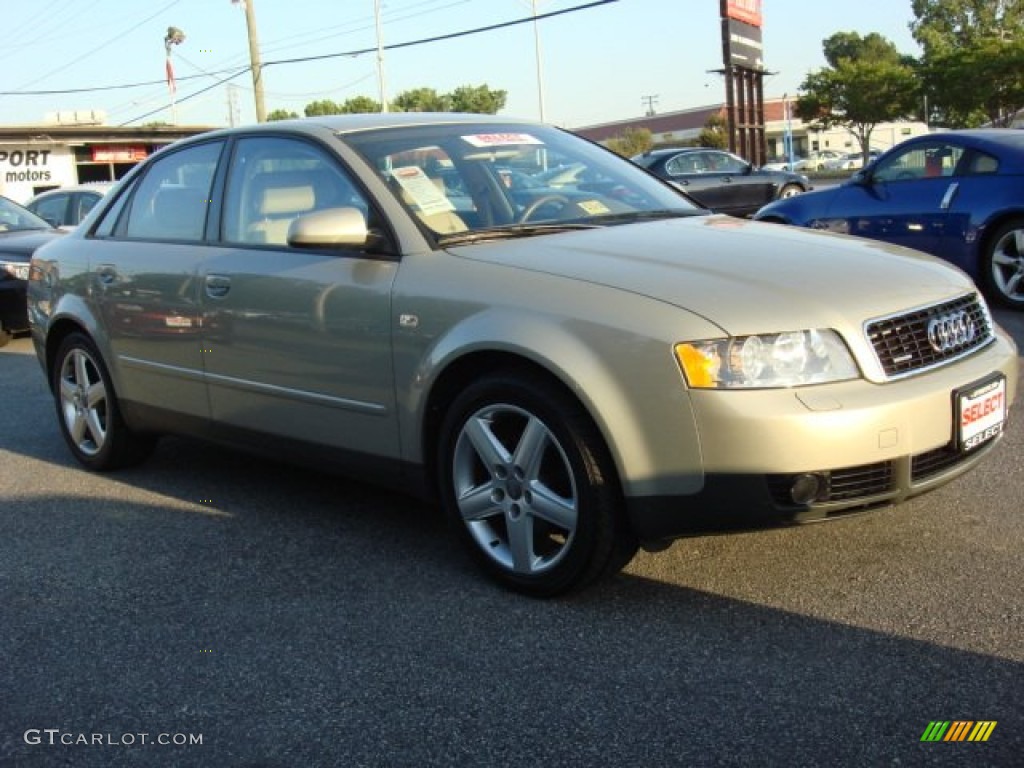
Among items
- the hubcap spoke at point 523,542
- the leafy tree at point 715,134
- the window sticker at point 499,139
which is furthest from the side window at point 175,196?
the leafy tree at point 715,134

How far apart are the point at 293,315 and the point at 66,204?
11726mm

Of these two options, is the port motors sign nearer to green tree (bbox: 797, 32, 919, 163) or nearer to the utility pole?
the utility pole

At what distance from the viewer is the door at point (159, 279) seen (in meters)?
4.71

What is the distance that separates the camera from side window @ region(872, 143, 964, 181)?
8.73m

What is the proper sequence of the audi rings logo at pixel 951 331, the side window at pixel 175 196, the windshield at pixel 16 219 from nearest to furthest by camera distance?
the audi rings logo at pixel 951 331
the side window at pixel 175 196
the windshield at pixel 16 219

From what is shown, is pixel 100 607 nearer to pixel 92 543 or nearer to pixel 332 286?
pixel 92 543

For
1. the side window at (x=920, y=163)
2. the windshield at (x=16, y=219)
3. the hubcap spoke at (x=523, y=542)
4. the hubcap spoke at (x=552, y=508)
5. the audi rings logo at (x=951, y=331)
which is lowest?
the hubcap spoke at (x=523, y=542)

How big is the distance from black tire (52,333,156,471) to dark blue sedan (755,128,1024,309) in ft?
19.9

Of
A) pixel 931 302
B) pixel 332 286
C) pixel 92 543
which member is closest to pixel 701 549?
Answer: pixel 931 302

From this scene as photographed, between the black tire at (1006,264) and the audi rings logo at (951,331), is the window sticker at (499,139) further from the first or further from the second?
the black tire at (1006,264)

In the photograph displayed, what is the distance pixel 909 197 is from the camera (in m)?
8.88

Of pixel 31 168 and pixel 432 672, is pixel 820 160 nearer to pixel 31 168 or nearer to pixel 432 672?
pixel 31 168

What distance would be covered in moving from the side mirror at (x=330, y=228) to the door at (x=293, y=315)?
122mm

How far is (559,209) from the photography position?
4289 millimetres
